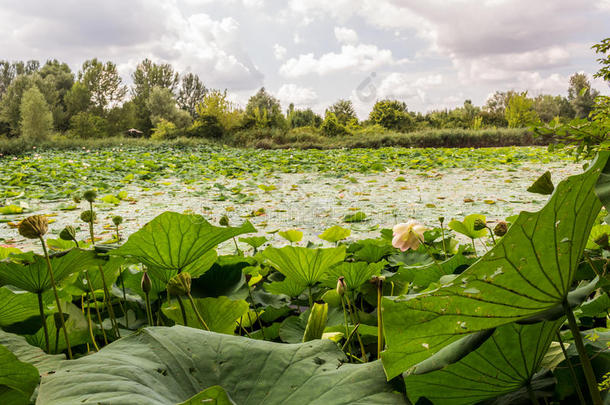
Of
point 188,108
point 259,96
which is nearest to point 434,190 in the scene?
point 259,96

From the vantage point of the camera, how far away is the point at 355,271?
1.97ft

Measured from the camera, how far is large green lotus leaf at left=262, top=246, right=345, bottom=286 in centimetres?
56

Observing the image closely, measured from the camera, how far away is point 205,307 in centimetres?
49

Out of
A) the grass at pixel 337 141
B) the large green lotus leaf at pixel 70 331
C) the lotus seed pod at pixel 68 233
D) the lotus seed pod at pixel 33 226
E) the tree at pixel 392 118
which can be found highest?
the tree at pixel 392 118

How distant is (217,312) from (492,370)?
316 mm

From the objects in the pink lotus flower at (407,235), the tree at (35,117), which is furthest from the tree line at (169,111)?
the pink lotus flower at (407,235)

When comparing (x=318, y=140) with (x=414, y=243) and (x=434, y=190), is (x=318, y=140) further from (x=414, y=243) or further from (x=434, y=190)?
(x=414, y=243)

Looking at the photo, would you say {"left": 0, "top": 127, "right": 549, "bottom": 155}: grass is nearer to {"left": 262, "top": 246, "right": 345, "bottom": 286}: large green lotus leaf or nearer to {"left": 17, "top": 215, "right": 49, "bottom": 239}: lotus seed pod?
{"left": 262, "top": 246, "right": 345, "bottom": 286}: large green lotus leaf

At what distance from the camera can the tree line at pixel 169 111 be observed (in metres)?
16.0

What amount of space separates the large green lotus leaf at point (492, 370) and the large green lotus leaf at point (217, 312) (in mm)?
242

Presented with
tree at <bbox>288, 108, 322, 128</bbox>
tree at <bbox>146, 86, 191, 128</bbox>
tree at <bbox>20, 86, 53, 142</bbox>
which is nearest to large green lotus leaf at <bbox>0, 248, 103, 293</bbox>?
tree at <bbox>20, 86, 53, 142</bbox>

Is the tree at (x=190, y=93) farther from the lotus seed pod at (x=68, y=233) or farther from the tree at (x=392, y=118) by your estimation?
the lotus seed pod at (x=68, y=233)

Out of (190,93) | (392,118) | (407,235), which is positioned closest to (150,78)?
(190,93)

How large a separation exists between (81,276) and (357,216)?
73.0 inches
